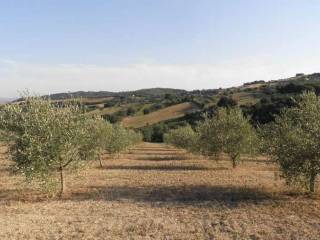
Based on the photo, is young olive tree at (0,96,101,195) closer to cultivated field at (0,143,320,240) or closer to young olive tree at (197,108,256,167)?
cultivated field at (0,143,320,240)

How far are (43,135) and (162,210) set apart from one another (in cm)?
955

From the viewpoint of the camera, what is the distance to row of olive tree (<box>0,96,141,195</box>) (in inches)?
1155

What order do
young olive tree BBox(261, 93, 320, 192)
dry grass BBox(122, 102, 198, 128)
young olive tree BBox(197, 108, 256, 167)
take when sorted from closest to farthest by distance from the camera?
young olive tree BBox(261, 93, 320, 192), young olive tree BBox(197, 108, 256, 167), dry grass BBox(122, 102, 198, 128)

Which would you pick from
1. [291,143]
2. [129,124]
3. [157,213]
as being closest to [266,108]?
[129,124]

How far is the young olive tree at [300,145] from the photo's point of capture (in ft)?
91.6

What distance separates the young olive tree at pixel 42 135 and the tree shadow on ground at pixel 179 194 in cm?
280

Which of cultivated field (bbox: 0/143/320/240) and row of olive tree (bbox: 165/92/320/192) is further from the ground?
row of olive tree (bbox: 165/92/320/192)

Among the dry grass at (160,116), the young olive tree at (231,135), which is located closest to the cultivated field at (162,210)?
the young olive tree at (231,135)

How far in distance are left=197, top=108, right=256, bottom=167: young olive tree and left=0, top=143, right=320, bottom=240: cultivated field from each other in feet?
29.4

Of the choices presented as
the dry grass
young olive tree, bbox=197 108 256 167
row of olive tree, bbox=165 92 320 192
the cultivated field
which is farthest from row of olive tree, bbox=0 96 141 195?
the dry grass

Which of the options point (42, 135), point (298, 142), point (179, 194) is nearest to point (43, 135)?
point (42, 135)

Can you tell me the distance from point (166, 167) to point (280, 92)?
9972 cm

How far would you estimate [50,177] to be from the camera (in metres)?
30.5

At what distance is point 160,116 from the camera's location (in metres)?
156
